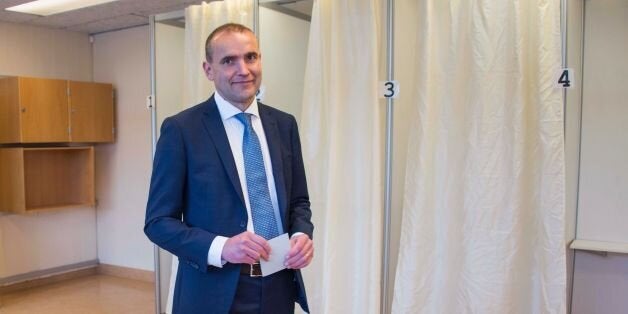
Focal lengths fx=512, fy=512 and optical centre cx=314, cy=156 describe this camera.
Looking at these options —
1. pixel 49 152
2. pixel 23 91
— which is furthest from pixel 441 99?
pixel 49 152

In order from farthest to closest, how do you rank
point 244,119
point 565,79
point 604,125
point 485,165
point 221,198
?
point 604,125, point 485,165, point 565,79, point 244,119, point 221,198

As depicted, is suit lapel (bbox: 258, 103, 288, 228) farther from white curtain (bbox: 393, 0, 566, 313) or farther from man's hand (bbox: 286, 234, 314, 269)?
white curtain (bbox: 393, 0, 566, 313)

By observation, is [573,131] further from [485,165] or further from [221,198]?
[221,198]

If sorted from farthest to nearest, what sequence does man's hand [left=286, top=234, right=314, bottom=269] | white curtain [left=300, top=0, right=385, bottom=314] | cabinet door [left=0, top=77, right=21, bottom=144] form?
1. cabinet door [left=0, top=77, right=21, bottom=144]
2. white curtain [left=300, top=0, right=385, bottom=314]
3. man's hand [left=286, top=234, right=314, bottom=269]

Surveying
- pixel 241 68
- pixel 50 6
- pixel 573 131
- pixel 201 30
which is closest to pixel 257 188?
pixel 241 68

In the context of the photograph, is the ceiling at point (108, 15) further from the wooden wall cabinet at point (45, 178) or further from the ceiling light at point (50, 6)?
the wooden wall cabinet at point (45, 178)

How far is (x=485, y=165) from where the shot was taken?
7.79 feet

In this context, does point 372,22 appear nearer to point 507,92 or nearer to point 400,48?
point 400,48

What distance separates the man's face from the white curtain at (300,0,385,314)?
133 cm

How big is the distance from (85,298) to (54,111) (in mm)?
1760

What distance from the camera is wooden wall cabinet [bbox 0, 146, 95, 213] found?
4.66 metres

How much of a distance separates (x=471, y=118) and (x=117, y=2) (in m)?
3.01

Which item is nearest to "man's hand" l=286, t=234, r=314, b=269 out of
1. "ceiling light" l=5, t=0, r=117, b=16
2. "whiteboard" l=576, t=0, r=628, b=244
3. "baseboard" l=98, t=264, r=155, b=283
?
"whiteboard" l=576, t=0, r=628, b=244

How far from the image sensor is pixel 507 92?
2330mm
